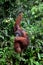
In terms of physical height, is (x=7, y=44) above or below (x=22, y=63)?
above

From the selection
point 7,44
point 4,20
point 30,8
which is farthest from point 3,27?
point 30,8

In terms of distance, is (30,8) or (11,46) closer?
(11,46)

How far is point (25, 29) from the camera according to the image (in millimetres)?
5238

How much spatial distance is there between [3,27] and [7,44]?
0.51 meters

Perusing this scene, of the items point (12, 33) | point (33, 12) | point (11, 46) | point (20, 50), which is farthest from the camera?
point (33, 12)

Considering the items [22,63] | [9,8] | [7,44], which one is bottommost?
[22,63]

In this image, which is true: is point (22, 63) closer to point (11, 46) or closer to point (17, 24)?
point (11, 46)

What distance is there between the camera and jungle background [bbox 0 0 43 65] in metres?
4.93

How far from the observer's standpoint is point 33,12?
5750 millimetres

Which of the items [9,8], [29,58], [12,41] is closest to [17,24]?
[12,41]

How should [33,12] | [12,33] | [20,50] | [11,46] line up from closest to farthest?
[20,50]
[11,46]
[12,33]
[33,12]

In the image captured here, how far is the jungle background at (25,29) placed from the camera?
4930 mm

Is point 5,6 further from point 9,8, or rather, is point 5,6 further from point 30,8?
point 30,8

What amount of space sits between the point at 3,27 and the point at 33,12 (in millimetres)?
812
